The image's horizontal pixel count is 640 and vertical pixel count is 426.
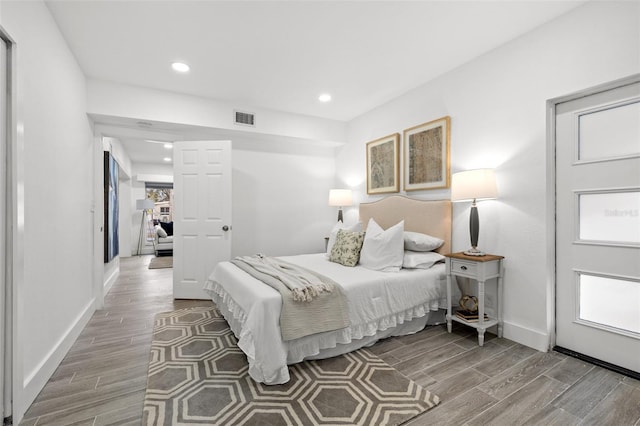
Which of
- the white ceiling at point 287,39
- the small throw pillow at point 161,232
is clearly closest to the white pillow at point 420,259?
the white ceiling at point 287,39

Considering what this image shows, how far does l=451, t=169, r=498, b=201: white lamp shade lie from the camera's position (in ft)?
8.57

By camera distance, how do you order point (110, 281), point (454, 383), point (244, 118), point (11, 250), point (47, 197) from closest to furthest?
point (11, 250)
point (454, 383)
point (47, 197)
point (244, 118)
point (110, 281)

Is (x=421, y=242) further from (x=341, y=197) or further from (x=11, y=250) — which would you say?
(x=11, y=250)

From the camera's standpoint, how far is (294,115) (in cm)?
455

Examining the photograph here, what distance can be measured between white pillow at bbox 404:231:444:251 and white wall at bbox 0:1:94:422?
3024mm

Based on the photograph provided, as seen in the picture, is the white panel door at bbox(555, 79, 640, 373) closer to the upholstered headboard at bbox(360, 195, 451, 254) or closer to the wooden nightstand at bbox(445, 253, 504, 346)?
the wooden nightstand at bbox(445, 253, 504, 346)

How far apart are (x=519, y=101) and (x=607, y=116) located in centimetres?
62

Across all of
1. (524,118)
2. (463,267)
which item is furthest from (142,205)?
(524,118)

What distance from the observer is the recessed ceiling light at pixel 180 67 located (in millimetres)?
3064

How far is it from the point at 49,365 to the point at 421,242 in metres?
3.18

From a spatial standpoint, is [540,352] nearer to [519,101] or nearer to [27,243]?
[519,101]

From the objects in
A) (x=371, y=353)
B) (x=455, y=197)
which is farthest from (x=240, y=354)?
(x=455, y=197)

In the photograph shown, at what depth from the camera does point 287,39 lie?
8.66 feet

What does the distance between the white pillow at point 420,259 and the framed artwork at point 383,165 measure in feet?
3.64
